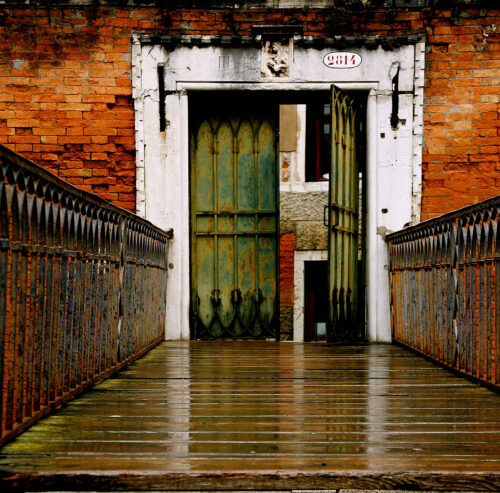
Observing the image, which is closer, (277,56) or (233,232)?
(277,56)

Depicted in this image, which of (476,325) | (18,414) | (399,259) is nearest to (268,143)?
(399,259)

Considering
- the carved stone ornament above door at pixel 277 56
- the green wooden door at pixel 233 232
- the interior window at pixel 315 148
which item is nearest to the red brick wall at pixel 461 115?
the carved stone ornament above door at pixel 277 56

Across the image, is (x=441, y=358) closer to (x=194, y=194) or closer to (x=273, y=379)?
(x=273, y=379)

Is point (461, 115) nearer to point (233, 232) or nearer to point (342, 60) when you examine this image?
point (342, 60)

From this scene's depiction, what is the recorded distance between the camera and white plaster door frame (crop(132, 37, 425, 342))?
276 inches

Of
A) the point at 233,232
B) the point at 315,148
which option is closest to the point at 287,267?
the point at 315,148

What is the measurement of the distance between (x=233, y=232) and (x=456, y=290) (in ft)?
10.6

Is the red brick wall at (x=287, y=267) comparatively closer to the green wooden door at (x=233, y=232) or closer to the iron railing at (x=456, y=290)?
the green wooden door at (x=233, y=232)

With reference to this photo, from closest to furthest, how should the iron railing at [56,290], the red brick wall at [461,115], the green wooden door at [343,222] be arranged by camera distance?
the iron railing at [56,290] → the green wooden door at [343,222] → the red brick wall at [461,115]

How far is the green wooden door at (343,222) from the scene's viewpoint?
6414mm

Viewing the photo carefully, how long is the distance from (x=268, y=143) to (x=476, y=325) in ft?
12.3

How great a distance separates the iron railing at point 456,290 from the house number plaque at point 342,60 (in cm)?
188

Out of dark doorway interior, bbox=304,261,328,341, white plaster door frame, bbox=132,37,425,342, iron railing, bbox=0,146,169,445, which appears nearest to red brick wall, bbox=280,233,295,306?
dark doorway interior, bbox=304,261,328,341

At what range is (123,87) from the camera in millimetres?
7023
